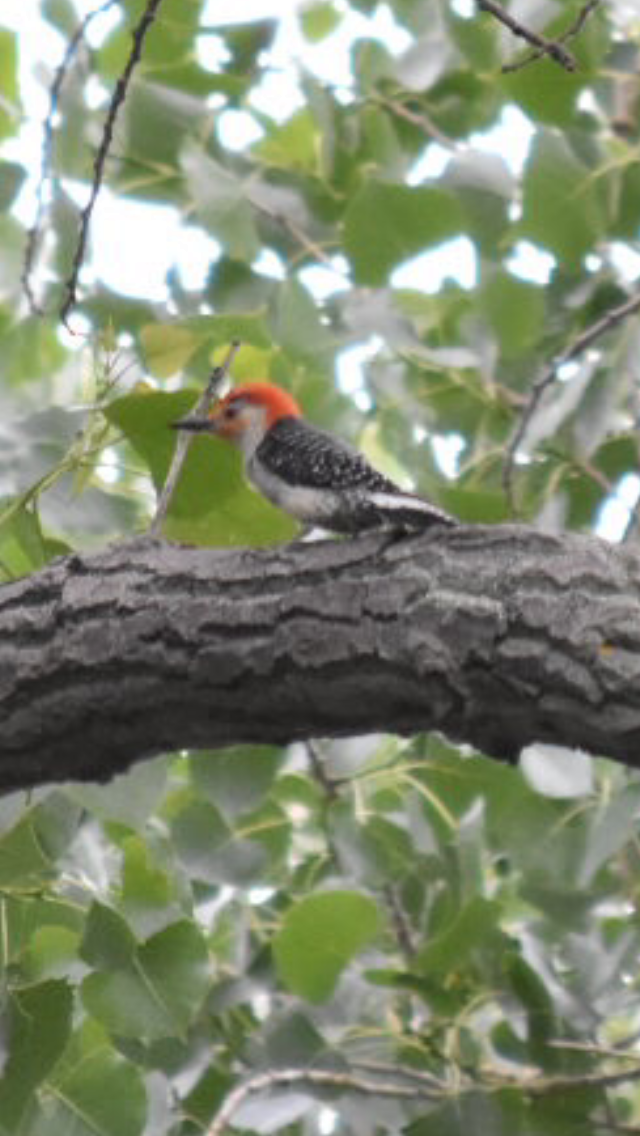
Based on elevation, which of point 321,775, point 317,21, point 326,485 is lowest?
point 321,775

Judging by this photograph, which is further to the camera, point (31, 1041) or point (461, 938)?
point (461, 938)

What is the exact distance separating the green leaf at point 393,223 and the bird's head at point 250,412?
31cm

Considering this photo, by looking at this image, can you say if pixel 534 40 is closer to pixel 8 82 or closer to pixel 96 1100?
pixel 96 1100

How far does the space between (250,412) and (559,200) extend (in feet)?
2.26

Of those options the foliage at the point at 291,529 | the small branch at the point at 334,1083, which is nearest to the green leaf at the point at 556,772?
the foliage at the point at 291,529

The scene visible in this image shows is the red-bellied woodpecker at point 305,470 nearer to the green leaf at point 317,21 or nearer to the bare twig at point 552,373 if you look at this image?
the bare twig at point 552,373

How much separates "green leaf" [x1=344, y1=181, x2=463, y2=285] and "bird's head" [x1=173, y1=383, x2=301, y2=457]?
0.31m

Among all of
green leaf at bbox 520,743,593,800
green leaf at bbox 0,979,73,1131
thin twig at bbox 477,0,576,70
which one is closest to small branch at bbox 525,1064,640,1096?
green leaf at bbox 520,743,593,800

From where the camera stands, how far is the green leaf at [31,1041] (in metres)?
3.41

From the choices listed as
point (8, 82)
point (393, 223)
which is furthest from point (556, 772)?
point (8, 82)

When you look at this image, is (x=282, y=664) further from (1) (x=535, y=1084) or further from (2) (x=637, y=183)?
(2) (x=637, y=183)

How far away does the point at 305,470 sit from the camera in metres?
3.95

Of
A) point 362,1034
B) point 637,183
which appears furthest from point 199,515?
point 637,183

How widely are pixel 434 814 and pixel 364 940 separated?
38 cm
